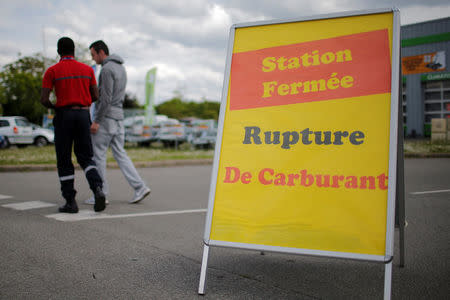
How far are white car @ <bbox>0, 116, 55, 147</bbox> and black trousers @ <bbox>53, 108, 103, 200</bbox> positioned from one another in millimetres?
19043

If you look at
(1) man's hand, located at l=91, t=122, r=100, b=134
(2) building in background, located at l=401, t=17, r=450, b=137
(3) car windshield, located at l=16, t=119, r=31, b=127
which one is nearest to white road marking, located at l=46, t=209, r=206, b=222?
(1) man's hand, located at l=91, t=122, r=100, b=134

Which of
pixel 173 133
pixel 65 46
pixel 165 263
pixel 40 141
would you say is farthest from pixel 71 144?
pixel 40 141

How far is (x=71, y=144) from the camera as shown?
17.1ft

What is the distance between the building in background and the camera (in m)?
23.0

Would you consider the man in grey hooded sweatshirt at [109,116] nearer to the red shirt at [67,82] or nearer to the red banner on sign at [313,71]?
the red shirt at [67,82]

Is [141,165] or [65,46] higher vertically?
[65,46]

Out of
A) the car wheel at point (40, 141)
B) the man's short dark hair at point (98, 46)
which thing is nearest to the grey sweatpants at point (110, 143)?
the man's short dark hair at point (98, 46)

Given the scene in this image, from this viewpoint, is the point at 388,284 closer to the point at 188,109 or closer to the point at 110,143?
the point at 110,143

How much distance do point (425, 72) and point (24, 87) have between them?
124 feet

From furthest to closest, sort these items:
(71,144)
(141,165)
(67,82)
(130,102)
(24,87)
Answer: (130,102) < (24,87) < (141,165) < (71,144) < (67,82)

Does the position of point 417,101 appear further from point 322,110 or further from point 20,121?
point 322,110

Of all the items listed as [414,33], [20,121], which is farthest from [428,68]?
[20,121]

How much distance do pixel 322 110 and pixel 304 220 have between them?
74 centimetres

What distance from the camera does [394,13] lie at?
2.82m
